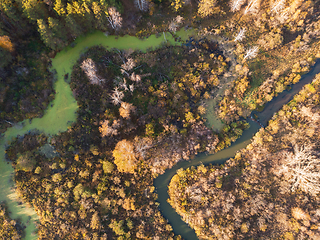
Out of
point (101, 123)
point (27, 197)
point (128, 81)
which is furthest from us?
point (128, 81)

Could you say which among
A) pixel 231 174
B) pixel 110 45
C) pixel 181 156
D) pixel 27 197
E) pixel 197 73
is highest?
pixel 110 45

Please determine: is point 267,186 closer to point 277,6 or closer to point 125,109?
point 125,109

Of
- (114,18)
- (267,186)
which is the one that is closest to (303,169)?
(267,186)

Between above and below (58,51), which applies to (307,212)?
below

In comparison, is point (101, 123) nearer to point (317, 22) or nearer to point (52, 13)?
point (52, 13)

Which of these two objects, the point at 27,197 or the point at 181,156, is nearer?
the point at 27,197

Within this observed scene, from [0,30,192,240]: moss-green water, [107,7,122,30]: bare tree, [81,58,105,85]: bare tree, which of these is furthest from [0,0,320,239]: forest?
[0,30,192,240]: moss-green water

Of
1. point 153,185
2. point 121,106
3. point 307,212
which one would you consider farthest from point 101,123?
point 307,212

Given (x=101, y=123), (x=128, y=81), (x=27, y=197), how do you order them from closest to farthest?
(x=27, y=197), (x=101, y=123), (x=128, y=81)
